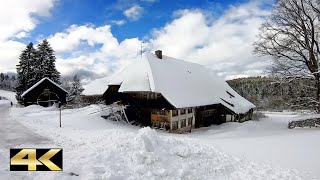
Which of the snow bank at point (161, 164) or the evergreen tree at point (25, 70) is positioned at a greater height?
the evergreen tree at point (25, 70)

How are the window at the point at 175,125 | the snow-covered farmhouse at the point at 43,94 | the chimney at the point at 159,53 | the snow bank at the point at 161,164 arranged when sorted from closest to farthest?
1. the snow bank at the point at 161,164
2. the window at the point at 175,125
3. the chimney at the point at 159,53
4. the snow-covered farmhouse at the point at 43,94

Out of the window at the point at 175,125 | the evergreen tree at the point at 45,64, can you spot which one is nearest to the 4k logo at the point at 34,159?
the window at the point at 175,125

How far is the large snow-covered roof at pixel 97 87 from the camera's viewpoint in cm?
3663

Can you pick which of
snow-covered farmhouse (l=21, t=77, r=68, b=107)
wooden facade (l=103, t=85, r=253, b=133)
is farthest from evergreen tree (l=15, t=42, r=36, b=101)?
wooden facade (l=103, t=85, r=253, b=133)

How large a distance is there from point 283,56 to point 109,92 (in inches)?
781

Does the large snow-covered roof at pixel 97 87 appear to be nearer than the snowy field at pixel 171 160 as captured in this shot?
No

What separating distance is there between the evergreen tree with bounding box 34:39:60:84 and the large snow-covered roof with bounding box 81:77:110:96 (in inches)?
549

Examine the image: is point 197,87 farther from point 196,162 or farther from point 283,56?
point 196,162

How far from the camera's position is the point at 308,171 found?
35.4 ft

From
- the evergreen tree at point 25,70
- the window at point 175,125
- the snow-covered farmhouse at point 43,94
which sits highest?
the evergreen tree at point 25,70

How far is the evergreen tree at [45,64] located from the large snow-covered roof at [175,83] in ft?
74.3

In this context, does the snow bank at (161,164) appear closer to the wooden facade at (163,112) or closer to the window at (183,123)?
the wooden facade at (163,112)

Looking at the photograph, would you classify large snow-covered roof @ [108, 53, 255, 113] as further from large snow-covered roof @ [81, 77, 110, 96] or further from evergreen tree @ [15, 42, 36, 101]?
evergreen tree @ [15, 42, 36, 101]

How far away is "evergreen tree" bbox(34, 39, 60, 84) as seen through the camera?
4941 centimetres
